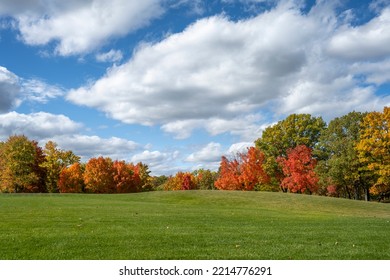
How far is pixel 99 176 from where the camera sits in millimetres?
72562

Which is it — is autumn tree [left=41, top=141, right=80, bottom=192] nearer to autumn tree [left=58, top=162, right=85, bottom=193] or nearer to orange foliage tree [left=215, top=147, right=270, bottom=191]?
autumn tree [left=58, top=162, right=85, bottom=193]

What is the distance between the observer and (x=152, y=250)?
11.4m

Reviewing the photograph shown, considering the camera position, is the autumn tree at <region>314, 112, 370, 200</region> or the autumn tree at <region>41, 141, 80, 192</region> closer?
the autumn tree at <region>314, 112, 370, 200</region>

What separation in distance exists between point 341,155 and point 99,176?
4399cm

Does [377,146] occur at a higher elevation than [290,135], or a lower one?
lower

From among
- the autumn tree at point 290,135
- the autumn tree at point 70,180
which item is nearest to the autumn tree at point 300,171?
the autumn tree at point 290,135

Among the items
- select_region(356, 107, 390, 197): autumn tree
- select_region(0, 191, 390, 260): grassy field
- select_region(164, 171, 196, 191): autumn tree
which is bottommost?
select_region(0, 191, 390, 260): grassy field

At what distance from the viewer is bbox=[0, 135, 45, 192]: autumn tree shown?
69500mm

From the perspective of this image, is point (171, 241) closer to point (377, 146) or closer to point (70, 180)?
point (377, 146)

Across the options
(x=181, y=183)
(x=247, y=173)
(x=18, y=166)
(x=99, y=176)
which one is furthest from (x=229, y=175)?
(x=18, y=166)

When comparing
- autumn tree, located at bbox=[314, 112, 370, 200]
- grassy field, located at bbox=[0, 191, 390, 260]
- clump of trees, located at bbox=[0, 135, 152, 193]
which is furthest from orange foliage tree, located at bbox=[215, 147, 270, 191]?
grassy field, located at bbox=[0, 191, 390, 260]

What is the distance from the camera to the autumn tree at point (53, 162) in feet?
243

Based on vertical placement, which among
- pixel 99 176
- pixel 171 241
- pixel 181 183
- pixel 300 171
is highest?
pixel 99 176
